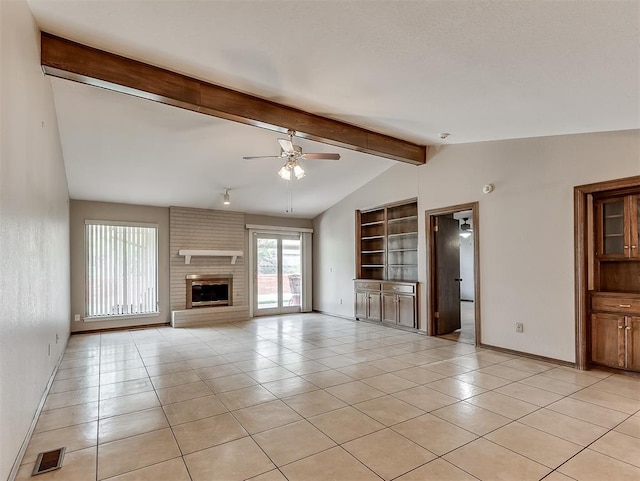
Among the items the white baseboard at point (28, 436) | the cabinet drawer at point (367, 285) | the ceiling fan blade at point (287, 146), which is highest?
the ceiling fan blade at point (287, 146)

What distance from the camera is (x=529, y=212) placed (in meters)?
4.62

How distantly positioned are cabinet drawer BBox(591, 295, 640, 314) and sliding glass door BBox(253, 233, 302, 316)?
6.17m

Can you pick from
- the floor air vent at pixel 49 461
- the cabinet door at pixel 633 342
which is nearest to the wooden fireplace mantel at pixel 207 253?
the floor air vent at pixel 49 461

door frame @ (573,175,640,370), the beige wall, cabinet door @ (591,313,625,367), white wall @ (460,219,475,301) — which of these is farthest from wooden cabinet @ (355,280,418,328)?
white wall @ (460,219,475,301)

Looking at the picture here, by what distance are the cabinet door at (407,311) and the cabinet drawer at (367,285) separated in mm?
625

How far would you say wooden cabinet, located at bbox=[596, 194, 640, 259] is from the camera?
12.8 feet

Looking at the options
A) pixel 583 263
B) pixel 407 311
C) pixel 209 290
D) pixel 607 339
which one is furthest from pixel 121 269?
pixel 607 339

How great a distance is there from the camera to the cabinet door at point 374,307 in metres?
7.10

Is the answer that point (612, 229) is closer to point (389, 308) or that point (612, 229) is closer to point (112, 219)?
point (389, 308)

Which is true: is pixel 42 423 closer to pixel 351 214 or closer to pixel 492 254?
pixel 492 254

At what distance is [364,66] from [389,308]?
15.9ft

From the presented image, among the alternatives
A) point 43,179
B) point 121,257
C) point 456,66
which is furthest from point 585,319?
point 121,257

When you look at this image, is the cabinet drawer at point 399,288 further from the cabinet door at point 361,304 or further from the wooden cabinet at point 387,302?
the cabinet door at point 361,304

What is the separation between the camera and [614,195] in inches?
160
